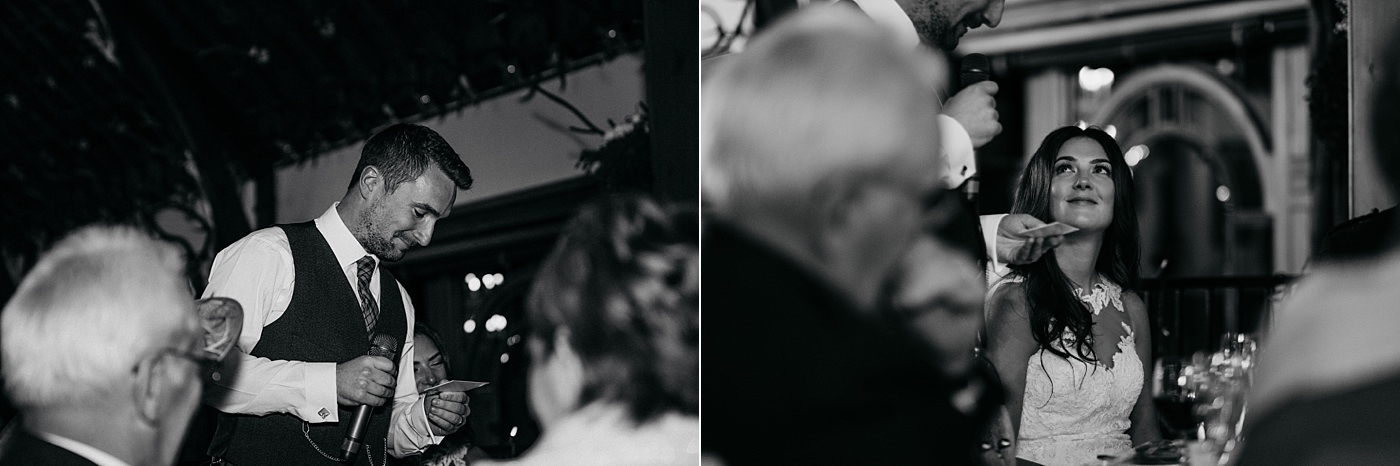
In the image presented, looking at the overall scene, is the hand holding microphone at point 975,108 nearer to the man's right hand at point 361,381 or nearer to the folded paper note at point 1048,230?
the folded paper note at point 1048,230

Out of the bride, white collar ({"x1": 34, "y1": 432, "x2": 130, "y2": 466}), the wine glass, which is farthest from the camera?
the wine glass

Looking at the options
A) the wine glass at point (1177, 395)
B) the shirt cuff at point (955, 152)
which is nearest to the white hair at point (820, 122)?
the shirt cuff at point (955, 152)

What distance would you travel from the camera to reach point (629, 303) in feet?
7.38

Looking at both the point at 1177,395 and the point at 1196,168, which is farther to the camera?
the point at 1196,168

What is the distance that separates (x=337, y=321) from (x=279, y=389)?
15 centimetres

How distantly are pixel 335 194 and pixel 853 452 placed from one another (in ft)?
3.60

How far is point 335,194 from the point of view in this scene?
2.42 m

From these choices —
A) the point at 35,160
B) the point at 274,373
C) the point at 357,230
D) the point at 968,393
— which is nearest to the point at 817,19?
the point at 968,393

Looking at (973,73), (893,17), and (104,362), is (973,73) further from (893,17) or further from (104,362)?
(104,362)

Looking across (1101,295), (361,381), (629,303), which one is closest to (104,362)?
(361,381)

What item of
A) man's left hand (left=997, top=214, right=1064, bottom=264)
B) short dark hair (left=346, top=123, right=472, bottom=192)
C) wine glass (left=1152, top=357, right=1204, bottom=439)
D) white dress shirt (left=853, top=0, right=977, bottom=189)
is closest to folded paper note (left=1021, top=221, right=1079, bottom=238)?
man's left hand (left=997, top=214, right=1064, bottom=264)

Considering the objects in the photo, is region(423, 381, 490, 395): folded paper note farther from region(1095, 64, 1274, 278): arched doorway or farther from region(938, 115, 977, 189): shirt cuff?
region(1095, 64, 1274, 278): arched doorway

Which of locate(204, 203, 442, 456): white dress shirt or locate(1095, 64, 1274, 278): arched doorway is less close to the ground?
locate(1095, 64, 1274, 278): arched doorway

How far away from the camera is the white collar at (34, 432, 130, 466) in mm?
1899
